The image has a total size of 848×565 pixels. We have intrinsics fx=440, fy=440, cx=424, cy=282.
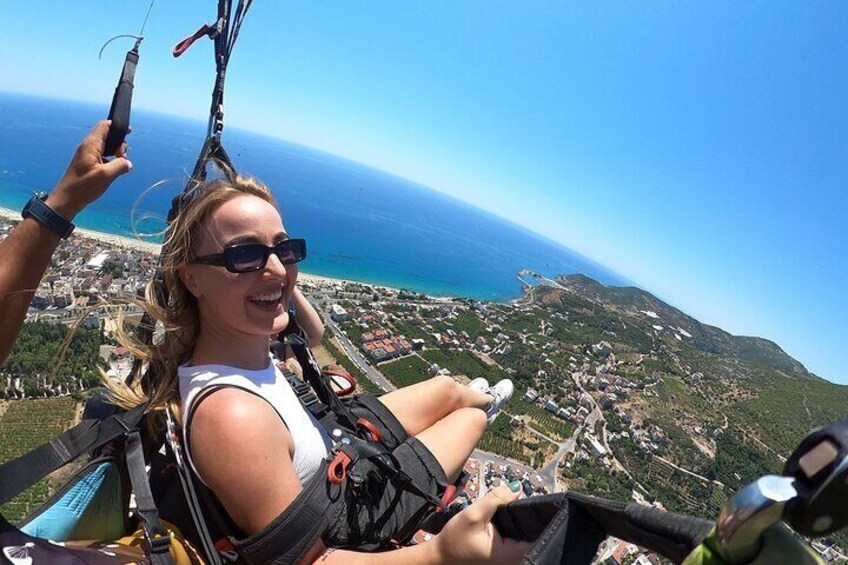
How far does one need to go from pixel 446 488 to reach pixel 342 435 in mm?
450

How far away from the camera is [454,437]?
1.88m

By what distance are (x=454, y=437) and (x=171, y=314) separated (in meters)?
1.19

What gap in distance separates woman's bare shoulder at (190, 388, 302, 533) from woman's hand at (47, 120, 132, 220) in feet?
1.92

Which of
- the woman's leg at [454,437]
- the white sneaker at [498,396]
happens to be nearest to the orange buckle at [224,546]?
the woman's leg at [454,437]

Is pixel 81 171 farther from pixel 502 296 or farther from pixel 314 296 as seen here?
pixel 502 296

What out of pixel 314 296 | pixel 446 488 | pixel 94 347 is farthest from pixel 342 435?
pixel 314 296

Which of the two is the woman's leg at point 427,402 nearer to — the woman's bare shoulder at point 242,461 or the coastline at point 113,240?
the woman's bare shoulder at point 242,461

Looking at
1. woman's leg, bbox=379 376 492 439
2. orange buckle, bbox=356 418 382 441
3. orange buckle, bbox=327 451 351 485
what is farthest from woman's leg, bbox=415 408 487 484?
orange buckle, bbox=327 451 351 485

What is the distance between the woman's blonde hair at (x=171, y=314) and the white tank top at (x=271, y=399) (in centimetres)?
11

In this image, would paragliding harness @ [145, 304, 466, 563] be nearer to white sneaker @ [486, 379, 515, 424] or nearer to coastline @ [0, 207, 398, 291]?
white sneaker @ [486, 379, 515, 424]

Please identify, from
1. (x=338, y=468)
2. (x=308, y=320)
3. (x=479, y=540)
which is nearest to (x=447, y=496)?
(x=338, y=468)

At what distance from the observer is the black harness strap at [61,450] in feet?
3.11

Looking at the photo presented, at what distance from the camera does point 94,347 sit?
74.3ft

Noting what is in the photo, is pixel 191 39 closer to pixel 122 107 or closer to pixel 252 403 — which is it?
pixel 122 107
